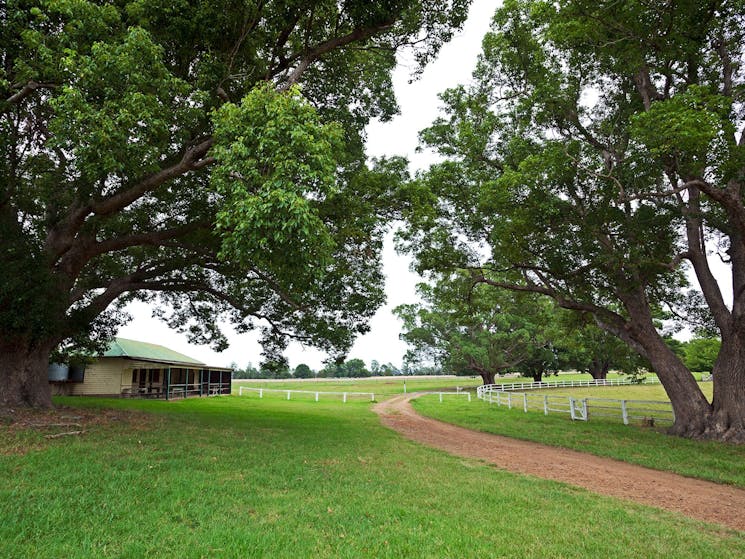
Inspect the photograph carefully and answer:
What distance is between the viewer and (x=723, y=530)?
532 centimetres

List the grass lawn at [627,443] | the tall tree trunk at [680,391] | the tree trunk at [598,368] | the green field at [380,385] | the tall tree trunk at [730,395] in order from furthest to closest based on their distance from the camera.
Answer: the tree trunk at [598,368] → the green field at [380,385] → the tall tree trunk at [680,391] → the tall tree trunk at [730,395] → the grass lawn at [627,443]

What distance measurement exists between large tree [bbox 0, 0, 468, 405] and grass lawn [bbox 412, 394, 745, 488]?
23.6ft

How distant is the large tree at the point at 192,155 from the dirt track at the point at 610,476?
5744mm

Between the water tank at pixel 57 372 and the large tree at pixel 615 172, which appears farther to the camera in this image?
the water tank at pixel 57 372

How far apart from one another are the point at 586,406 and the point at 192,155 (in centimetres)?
1741

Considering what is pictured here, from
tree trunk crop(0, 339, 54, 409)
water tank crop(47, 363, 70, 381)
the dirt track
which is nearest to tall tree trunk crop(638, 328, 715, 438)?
the dirt track

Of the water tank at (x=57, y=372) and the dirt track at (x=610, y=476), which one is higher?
the water tank at (x=57, y=372)

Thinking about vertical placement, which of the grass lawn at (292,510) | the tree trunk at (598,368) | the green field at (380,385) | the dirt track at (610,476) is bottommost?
the green field at (380,385)

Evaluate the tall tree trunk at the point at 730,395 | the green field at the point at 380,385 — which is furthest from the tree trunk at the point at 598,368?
the tall tree trunk at the point at 730,395

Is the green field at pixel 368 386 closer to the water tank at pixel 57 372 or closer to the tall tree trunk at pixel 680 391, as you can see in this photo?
the water tank at pixel 57 372

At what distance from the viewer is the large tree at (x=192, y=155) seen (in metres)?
7.00

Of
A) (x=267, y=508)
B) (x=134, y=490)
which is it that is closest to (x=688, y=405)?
(x=267, y=508)

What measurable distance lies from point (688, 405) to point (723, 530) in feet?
32.7

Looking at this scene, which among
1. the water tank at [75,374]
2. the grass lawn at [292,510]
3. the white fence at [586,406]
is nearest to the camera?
the grass lawn at [292,510]
